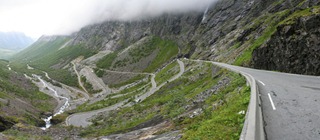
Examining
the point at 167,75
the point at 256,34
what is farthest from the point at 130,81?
the point at 256,34

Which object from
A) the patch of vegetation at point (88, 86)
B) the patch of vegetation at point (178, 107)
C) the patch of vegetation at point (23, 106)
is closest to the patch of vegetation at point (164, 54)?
the patch of vegetation at point (88, 86)

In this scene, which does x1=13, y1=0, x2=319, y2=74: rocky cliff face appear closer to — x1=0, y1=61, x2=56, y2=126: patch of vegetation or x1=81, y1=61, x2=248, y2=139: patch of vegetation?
x1=81, y1=61, x2=248, y2=139: patch of vegetation

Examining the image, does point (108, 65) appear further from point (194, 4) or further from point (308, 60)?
point (308, 60)

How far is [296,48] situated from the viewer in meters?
36.5

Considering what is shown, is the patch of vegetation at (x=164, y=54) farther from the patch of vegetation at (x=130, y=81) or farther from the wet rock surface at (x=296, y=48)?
the wet rock surface at (x=296, y=48)

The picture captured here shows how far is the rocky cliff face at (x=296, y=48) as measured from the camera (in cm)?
3291

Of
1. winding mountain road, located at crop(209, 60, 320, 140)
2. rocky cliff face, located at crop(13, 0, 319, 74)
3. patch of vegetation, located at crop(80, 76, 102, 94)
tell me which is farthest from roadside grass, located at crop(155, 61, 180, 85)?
winding mountain road, located at crop(209, 60, 320, 140)

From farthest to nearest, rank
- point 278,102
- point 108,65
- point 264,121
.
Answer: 1. point 108,65
2. point 278,102
3. point 264,121

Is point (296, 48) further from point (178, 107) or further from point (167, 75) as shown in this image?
point (167, 75)

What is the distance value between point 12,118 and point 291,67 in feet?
179

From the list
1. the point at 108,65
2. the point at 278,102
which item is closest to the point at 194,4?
the point at 108,65

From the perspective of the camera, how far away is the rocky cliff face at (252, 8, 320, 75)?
32.9 m

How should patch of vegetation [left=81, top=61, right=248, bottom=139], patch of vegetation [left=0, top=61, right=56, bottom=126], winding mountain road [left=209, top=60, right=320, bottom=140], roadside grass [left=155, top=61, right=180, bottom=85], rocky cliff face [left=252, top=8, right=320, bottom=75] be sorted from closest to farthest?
1. winding mountain road [left=209, top=60, right=320, bottom=140]
2. patch of vegetation [left=81, top=61, right=248, bottom=139]
3. rocky cliff face [left=252, top=8, right=320, bottom=75]
4. patch of vegetation [left=0, top=61, right=56, bottom=126]
5. roadside grass [left=155, top=61, right=180, bottom=85]

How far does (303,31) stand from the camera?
35.8 meters
